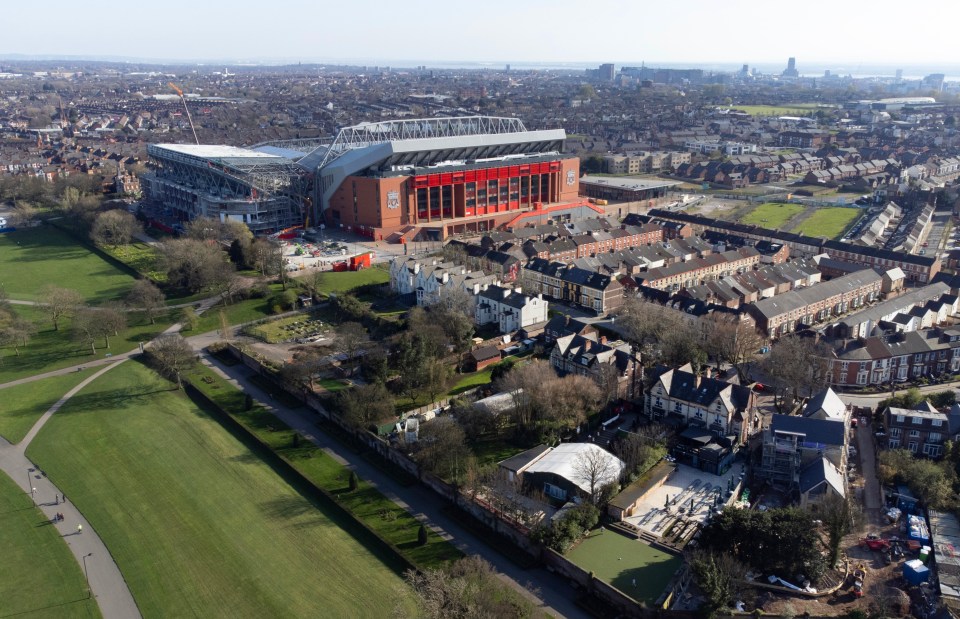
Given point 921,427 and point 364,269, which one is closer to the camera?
point 921,427

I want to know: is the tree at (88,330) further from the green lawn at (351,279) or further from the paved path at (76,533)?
the green lawn at (351,279)

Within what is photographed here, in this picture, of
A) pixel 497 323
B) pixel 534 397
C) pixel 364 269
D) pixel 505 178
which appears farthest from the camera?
Answer: pixel 505 178

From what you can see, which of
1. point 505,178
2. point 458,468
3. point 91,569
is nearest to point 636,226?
point 505,178

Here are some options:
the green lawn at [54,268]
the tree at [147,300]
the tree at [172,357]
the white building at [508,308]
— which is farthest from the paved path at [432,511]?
the green lawn at [54,268]

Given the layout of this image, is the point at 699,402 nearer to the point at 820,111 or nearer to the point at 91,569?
the point at 91,569

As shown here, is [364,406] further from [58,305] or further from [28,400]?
[58,305]

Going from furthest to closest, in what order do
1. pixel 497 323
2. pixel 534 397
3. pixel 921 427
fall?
pixel 497 323 < pixel 534 397 < pixel 921 427

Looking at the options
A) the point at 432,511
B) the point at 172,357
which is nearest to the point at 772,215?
the point at 432,511
